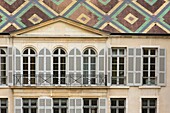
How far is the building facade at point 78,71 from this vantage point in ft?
94.5

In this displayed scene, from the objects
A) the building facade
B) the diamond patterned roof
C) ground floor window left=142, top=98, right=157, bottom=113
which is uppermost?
the diamond patterned roof

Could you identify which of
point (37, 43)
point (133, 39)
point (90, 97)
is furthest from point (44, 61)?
point (133, 39)

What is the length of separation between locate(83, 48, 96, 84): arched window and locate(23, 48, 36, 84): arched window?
8.64ft

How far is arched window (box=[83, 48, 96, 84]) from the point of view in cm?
2911

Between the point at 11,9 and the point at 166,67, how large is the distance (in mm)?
8855

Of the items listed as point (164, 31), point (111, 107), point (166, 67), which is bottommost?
point (111, 107)

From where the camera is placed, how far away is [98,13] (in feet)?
100

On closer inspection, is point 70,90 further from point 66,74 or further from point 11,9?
point 11,9

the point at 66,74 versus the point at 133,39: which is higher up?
the point at 133,39

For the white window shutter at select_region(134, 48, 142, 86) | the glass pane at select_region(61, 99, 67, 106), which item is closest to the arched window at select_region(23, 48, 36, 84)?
the glass pane at select_region(61, 99, 67, 106)

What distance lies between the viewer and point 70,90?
28781mm

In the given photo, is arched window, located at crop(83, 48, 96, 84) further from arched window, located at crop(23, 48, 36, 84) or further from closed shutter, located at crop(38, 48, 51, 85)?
arched window, located at crop(23, 48, 36, 84)

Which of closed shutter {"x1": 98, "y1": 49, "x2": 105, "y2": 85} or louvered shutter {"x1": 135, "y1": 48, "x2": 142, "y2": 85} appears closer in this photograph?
closed shutter {"x1": 98, "y1": 49, "x2": 105, "y2": 85}

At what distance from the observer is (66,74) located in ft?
95.0
